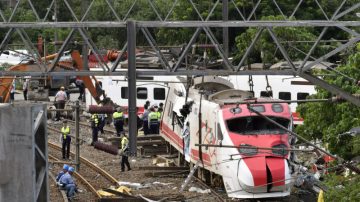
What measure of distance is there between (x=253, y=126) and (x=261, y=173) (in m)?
1.78

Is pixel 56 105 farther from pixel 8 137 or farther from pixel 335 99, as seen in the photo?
pixel 8 137

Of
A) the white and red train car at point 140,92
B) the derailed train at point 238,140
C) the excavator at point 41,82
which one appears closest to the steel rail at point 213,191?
the derailed train at point 238,140

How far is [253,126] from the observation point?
906 inches

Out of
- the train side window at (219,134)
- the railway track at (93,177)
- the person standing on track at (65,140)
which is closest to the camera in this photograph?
the train side window at (219,134)

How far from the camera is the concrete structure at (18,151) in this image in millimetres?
9547

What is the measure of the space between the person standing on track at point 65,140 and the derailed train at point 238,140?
489cm

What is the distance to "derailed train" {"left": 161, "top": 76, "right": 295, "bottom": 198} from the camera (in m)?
21.7

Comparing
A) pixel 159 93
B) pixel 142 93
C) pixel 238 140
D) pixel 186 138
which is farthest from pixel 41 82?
pixel 238 140

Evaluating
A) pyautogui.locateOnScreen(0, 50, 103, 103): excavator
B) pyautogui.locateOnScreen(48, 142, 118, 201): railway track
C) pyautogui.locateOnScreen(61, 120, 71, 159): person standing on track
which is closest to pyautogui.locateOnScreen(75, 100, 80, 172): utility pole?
pyautogui.locateOnScreen(48, 142, 118, 201): railway track

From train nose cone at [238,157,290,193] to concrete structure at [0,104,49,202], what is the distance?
12.0 meters

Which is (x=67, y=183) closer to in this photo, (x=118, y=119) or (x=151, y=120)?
(x=118, y=119)

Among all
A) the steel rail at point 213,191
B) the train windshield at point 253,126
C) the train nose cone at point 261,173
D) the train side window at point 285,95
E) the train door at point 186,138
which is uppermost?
the train side window at point 285,95

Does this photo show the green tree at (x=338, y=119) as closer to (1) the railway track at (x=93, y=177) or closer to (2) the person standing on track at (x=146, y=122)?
(1) the railway track at (x=93, y=177)

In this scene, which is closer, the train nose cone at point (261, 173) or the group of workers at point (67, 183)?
the train nose cone at point (261, 173)
